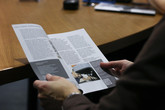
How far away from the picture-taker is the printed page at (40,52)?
777 mm

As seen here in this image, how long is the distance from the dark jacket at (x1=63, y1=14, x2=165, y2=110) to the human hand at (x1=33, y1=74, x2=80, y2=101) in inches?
7.0

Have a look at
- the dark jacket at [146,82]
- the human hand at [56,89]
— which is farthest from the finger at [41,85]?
the dark jacket at [146,82]

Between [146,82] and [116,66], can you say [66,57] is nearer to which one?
[116,66]

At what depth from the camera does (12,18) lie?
1.10 meters

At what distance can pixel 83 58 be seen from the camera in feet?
2.86

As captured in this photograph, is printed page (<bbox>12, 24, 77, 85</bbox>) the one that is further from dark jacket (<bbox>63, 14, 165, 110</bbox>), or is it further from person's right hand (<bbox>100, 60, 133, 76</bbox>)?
dark jacket (<bbox>63, 14, 165, 110</bbox>)

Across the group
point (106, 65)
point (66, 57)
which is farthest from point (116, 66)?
point (66, 57)

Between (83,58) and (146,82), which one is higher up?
(146,82)

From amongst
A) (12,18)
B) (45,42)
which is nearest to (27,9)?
(12,18)

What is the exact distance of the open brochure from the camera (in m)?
0.78

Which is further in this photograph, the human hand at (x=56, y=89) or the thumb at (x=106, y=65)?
the thumb at (x=106, y=65)

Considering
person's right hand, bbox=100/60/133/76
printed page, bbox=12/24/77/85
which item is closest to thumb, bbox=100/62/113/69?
person's right hand, bbox=100/60/133/76

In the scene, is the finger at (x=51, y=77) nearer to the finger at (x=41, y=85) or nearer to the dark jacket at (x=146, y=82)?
the finger at (x=41, y=85)

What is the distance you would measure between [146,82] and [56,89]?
28 centimetres
